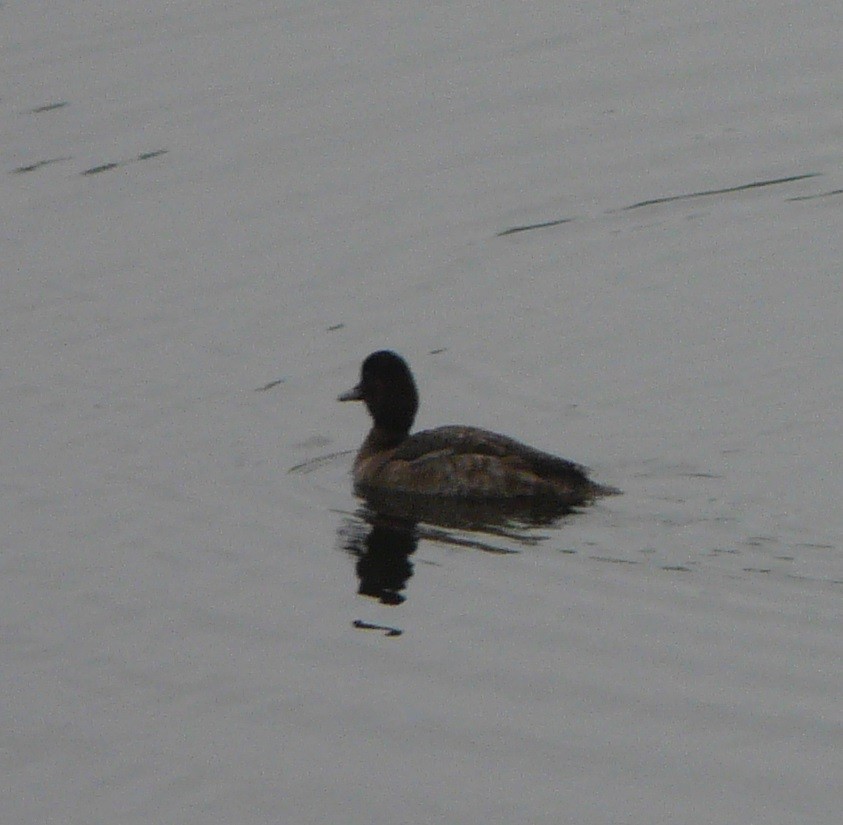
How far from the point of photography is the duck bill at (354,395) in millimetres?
15367

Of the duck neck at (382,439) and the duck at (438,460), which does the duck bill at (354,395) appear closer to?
the duck at (438,460)

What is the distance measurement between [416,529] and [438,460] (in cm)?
68

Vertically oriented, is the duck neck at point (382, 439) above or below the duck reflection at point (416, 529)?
above

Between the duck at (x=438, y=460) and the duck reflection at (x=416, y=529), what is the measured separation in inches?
3.1

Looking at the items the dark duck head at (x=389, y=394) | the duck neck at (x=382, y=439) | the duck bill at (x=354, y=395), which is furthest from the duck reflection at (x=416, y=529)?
the duck bill at (x=354, y=395)

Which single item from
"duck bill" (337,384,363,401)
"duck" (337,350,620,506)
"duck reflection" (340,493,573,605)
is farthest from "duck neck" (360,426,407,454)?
"duck reflection" (340,493,573,605)

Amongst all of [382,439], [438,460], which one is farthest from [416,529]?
[382,439]

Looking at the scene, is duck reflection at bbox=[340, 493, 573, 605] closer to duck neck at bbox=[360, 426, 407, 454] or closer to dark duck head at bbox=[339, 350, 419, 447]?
duck neck at bbox=[360, 426, 407, 454]

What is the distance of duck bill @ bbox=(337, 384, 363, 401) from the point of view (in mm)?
15367

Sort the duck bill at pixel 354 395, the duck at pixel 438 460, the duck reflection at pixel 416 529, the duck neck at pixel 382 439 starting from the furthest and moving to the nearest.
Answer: the duck bill at pixel 354 395 → the duck neck at pixel 382 439 → the duck at pixel 438 460 → the duck reflection at pixel 416 529

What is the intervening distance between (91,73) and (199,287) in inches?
223

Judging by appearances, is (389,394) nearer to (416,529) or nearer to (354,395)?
(354,395)

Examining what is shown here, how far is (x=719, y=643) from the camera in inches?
446

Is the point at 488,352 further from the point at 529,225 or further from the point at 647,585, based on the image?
the point at 647,585
